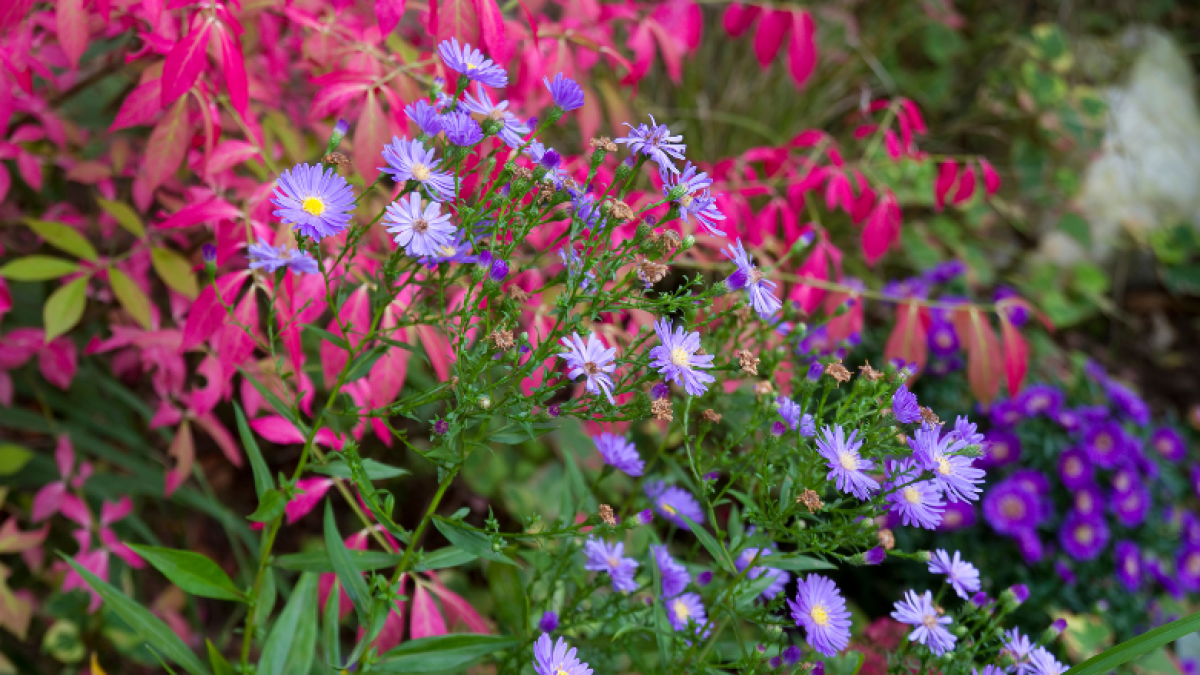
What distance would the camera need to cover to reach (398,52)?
1.42 metres

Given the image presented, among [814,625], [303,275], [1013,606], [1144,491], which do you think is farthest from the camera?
[1144,491]

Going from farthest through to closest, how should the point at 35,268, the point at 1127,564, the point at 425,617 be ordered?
1. the point at 1127,564
2. the point at 35,268
3. the point at 425,617

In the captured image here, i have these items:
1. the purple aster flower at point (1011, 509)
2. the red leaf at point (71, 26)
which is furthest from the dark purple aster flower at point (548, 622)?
the purple aster flower at point (1011, 509)

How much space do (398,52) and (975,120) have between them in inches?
125

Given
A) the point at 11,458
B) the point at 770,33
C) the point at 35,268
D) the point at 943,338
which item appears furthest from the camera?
the point at 943,338

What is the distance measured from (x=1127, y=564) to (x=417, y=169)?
2.00 metres

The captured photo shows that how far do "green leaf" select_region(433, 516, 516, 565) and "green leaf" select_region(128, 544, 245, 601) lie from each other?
1.07 feet

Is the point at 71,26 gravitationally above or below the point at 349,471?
above

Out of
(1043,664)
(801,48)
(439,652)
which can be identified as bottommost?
(1043,664)

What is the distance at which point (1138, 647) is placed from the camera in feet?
2.94

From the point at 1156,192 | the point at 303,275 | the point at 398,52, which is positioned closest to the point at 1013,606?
the point at 303,275

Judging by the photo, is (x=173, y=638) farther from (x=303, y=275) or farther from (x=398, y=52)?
(x=398, y=52)

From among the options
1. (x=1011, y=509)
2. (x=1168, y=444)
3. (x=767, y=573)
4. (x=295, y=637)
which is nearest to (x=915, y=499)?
(x=767, y=573)

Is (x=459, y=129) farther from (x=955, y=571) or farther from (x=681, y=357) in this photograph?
(x=955, y=571)
